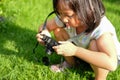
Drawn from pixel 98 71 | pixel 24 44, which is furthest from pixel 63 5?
pixel 24 44

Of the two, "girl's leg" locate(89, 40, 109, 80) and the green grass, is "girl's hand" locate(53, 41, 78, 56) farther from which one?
the green grass

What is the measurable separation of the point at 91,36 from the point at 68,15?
370 mm

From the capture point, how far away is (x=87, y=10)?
289cm

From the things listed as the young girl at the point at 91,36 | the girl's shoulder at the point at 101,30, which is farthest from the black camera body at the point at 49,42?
the girl's shoulder at the point at 101,30

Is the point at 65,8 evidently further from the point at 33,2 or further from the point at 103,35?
the point at 33,2

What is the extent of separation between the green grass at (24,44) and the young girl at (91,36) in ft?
1.20

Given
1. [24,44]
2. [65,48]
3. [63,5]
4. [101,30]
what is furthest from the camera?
[24,44]

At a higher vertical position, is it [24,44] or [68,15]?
[68,15]

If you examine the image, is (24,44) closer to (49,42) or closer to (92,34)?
(49,42)

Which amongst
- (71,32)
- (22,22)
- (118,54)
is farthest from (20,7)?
(118,54)

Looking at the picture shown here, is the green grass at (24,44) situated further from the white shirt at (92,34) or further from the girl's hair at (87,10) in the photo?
the girl's hair at (87,10)

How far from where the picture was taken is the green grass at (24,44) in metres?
3.37

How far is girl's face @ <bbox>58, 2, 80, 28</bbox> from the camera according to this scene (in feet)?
9.28

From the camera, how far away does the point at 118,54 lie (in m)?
3.23
